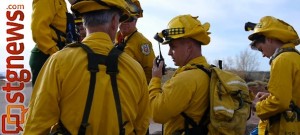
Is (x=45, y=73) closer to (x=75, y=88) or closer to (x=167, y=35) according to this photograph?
(x=75, y=88)

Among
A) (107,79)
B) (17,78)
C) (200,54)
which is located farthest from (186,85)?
(17,78)

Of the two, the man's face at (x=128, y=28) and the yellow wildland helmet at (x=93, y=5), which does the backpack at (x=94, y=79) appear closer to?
the yellow wildland helmet at (x=93, y=5)

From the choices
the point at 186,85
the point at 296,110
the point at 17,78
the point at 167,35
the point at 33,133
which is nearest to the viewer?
the point at 33,133

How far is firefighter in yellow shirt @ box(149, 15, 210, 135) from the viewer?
408 centimetres

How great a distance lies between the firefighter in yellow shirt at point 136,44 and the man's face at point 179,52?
171 centimetres

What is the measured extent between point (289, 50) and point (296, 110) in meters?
0.73

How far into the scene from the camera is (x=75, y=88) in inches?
113

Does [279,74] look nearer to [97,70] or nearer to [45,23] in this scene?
[45,23]

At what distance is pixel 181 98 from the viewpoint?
4.05 m

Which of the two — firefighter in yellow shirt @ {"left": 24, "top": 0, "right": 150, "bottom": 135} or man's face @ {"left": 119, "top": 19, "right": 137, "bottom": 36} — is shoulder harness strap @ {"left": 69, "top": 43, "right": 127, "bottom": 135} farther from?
man's face @ {"left": 119, "top": 19, "right": 137, "bottom": 36}

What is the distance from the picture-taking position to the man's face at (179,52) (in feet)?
14.5

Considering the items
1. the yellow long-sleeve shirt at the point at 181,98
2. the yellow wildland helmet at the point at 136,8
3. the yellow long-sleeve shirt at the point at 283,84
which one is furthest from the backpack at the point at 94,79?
the yellow wildland helmet at the point at 136,8

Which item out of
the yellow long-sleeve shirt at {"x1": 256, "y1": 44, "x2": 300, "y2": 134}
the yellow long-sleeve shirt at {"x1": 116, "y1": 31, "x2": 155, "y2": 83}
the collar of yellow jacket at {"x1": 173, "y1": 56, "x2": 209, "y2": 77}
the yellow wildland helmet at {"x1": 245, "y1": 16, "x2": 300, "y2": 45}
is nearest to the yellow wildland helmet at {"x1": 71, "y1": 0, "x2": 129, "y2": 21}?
the collar of yellow jacket at {"x1": 173, "y1": 56, "x2": 209, "y2": 77}

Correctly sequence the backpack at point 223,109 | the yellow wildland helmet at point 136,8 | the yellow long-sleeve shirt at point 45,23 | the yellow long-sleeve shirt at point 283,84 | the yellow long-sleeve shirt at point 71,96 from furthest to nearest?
the yellow wildland helmet at point 136,8 → the yellow long-sleeve shirt at point 45,23 → the yellow long-sleeve shirt at point 283,84 → the backpack at point 223,109 → the yellow long-sleeve shirt at point 71,96
